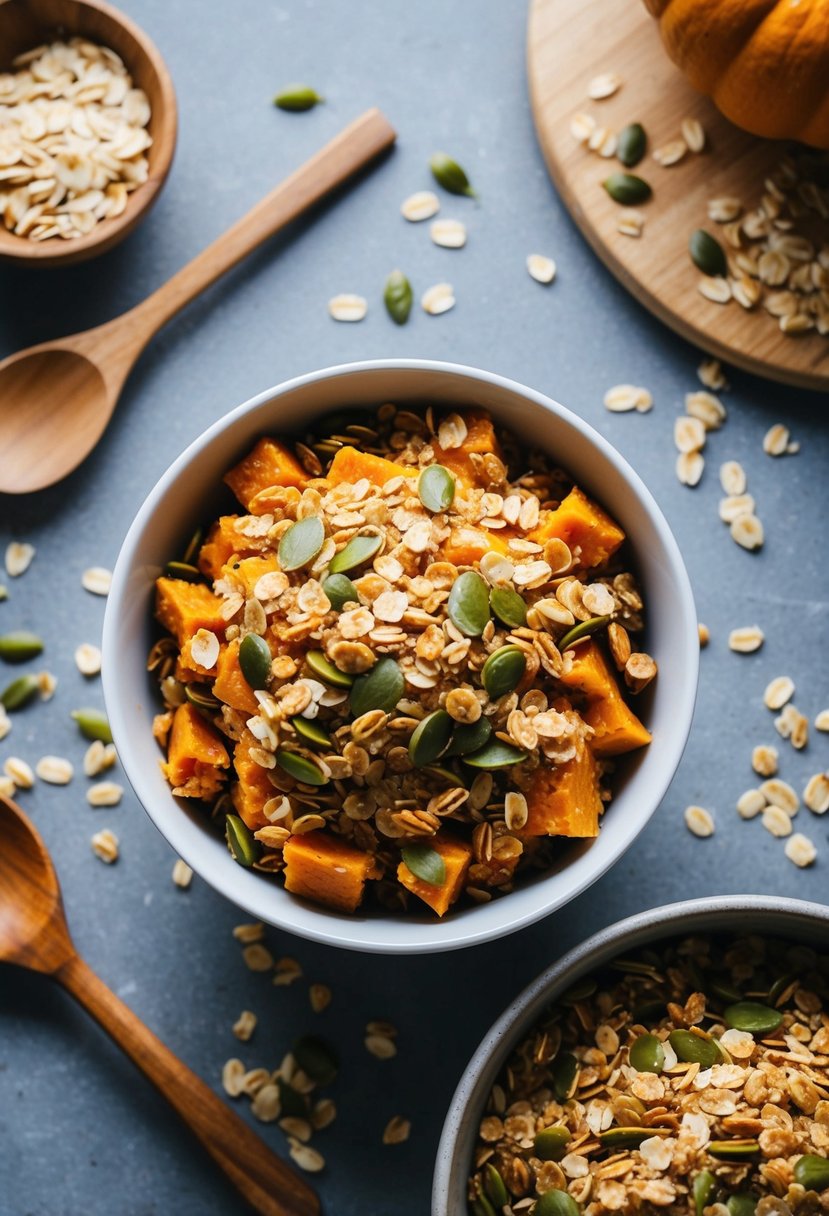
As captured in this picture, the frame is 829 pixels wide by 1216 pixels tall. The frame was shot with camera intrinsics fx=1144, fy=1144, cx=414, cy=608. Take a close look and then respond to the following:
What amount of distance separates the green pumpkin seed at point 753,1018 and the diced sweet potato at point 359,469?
83 cm

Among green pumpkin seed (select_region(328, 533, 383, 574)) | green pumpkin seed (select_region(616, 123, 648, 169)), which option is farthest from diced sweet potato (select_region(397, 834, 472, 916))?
green pumpkin seed (select_region(616, 123, 648, 169))

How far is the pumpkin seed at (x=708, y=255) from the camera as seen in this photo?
1765 millimetres

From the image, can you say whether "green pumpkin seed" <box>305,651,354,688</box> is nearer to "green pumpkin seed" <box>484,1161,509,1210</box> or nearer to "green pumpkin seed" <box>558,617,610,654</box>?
"green pumpkin seed" <box>558,617,610,654</box>

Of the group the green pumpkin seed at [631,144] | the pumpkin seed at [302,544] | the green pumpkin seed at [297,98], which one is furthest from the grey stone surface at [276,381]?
the pumpkin seed at [302,544]

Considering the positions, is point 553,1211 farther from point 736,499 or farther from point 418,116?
point 418,116

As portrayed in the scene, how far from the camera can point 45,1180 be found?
171 cm

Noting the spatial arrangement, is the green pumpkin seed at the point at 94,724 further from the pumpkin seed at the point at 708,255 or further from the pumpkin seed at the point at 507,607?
the pumpkin seed at the point at 708,255

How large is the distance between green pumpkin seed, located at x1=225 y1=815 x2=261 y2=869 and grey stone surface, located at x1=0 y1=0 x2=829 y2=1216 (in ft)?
1.14

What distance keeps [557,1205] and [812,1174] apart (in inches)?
12.2

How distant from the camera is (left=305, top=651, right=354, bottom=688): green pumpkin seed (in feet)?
4.35

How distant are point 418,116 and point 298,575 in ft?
2.95

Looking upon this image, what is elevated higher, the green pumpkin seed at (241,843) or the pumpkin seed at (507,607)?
the pumpkin seed at (507,607)

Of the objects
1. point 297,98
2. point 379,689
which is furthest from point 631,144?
point 379,689

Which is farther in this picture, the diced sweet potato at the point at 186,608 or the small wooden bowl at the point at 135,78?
the small wooden bowl at the point at 135,78
